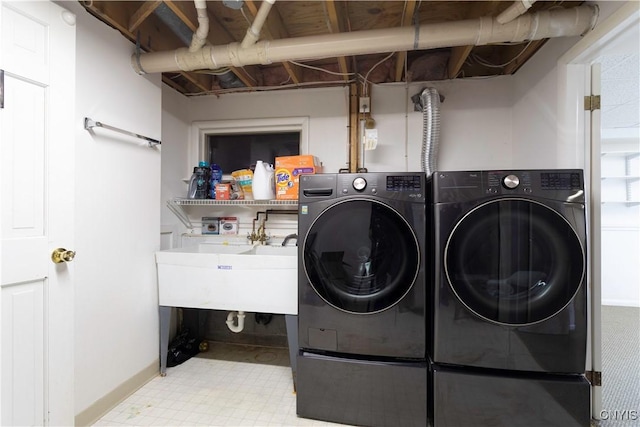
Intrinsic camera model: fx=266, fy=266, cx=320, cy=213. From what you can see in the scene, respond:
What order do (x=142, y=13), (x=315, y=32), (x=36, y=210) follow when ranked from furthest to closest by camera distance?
(x=315, y=32)
(x=142, y=13)
(x=36, y=210)

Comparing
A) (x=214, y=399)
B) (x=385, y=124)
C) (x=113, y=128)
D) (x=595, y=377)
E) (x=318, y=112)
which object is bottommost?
(x=214, y=399)

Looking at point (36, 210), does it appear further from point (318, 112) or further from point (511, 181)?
point (511, 181)

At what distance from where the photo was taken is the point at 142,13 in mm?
1496

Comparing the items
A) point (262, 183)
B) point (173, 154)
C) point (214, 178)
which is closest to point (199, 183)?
point (214, 178)

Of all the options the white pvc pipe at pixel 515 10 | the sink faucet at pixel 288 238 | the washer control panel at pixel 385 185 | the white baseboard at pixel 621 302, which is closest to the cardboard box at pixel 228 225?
the sink faucet at pixel 288 238

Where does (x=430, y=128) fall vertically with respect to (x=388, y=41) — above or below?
below

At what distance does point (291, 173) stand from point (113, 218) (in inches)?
45.6

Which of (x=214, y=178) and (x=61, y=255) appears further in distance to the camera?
(x=214, y=178)

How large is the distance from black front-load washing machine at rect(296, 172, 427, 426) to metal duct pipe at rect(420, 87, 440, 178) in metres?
0.68

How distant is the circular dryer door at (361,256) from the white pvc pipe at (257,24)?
39.9 inches

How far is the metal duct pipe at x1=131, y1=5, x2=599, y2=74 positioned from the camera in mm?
1320

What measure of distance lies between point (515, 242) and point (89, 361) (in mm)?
2254

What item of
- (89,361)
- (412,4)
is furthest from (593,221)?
(89,361)

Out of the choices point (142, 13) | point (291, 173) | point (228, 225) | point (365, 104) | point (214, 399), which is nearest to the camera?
point (142, 13)
